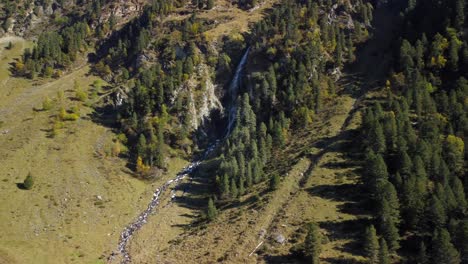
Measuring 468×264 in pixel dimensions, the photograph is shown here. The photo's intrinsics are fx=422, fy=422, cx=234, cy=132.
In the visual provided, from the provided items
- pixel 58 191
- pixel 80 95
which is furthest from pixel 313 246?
pixel 80 95

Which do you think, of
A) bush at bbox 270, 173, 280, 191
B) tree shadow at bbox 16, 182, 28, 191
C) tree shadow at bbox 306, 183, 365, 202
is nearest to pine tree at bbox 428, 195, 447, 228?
tree shadow at bbox 306, 183, 365, 202

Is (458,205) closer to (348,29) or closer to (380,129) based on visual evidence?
(380,129)

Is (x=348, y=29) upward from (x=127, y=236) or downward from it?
upward

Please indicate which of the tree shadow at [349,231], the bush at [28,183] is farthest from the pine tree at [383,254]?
the bush at [28,183]

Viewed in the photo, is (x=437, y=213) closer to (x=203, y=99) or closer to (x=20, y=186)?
(x=20, y=186)

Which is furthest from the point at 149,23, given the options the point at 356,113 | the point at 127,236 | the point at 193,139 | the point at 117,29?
the point at 127,236

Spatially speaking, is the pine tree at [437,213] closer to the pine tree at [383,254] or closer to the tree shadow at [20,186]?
the pine tree at [383,254]
